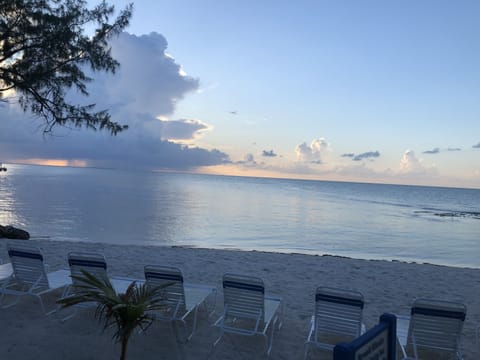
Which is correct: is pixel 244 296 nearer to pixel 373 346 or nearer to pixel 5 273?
pixel 373 346

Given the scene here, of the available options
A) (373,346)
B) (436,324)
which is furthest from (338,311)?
(373,346)

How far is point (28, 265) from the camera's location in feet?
17.0

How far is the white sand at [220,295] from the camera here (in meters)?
4.21

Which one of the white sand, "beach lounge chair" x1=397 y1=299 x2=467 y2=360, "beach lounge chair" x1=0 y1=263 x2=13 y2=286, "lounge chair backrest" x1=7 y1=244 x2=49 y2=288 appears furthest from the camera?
"beach lounge chair" x1=0 y1=263 x2=13 y2=286

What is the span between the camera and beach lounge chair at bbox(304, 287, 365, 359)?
407 cm

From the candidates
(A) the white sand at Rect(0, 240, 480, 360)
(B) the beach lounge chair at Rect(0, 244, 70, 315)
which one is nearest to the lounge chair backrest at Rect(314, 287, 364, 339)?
(A) the white sand at Rect(0, 240, 480, 360)

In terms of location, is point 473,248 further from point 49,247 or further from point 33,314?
point 33,314

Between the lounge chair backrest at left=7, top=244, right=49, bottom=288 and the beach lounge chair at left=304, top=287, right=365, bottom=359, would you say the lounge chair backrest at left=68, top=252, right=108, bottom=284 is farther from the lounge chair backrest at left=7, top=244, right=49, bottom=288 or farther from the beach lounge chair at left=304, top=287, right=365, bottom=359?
the beach lounge chair at left=304, top=287, right=365, bottom=359

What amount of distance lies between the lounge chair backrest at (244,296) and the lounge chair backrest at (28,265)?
100 inches

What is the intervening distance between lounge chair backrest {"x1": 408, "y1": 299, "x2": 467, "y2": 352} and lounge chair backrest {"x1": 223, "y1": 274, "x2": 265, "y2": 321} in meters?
1.64

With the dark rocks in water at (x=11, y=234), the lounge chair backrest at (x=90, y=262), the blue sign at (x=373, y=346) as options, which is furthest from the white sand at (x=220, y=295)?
the blue sign at (x=373, y=346)

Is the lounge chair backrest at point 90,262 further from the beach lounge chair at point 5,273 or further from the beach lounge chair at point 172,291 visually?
the beach lounge chair at point 5,273

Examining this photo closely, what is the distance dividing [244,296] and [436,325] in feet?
6.81

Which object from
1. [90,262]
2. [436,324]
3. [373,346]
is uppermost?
[373,346]
